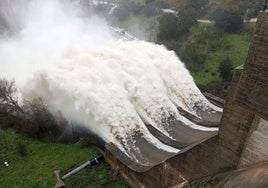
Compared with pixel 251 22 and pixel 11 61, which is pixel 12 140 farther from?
pixel 251 22

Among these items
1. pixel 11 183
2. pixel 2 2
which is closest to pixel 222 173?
pixel 11 183

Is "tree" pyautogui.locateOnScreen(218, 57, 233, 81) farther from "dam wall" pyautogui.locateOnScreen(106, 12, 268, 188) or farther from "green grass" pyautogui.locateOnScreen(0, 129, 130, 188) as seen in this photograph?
"dam wall" pyautogui.locateOnScreen(106, 12, 268, 188)

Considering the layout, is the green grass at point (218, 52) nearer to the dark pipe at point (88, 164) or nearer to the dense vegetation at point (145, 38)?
the dense vegetation at point (145, 38)

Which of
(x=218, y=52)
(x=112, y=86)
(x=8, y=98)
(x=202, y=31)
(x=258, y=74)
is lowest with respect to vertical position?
(x=8, y=98)

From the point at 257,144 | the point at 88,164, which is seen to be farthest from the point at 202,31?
→ the point at 257,144

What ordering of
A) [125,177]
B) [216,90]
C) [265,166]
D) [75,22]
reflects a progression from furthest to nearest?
[75,22] → [216,90] → [125,177] → [265,166]

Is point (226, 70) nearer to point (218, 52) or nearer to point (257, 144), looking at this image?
point (218, 52)
